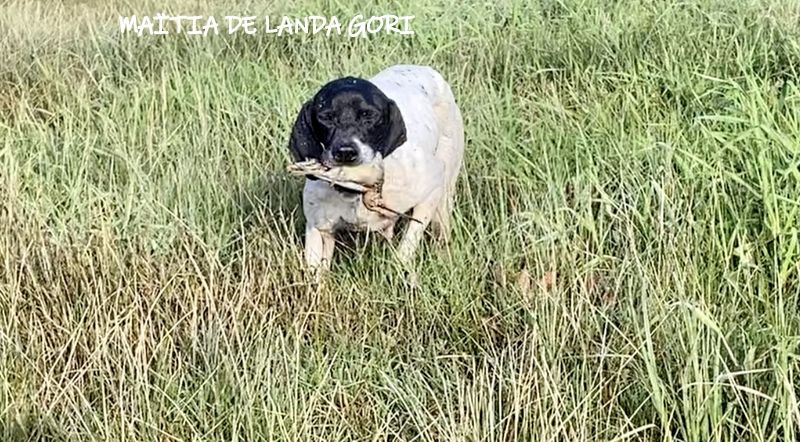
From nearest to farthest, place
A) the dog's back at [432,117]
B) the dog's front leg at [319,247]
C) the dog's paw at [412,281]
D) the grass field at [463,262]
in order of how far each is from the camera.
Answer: the grass field at [463,262] → the dog's paw at [412,281] → the dog's front leg at [319,247] → the dog's back at [432,117]

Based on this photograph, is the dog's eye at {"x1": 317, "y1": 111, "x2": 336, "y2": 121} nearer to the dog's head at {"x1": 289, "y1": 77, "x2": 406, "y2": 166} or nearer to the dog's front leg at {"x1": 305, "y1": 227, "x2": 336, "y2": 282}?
the dog's head at {"x1": 289, "y1": 77, "x2": 406, "y2": 166}

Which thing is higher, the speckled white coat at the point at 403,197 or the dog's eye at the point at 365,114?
the dog's eye at the point at 365,114

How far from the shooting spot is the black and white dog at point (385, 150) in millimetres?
2438

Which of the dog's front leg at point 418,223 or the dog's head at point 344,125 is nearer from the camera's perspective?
the dog's head at point 344,125

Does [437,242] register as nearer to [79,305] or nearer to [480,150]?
[480,150]

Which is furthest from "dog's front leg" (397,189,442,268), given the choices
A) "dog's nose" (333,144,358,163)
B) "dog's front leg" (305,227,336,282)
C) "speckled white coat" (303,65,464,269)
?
"dog's nose" (333,144,358,163)

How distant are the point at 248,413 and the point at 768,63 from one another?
235cm

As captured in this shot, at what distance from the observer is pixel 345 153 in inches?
94.7
